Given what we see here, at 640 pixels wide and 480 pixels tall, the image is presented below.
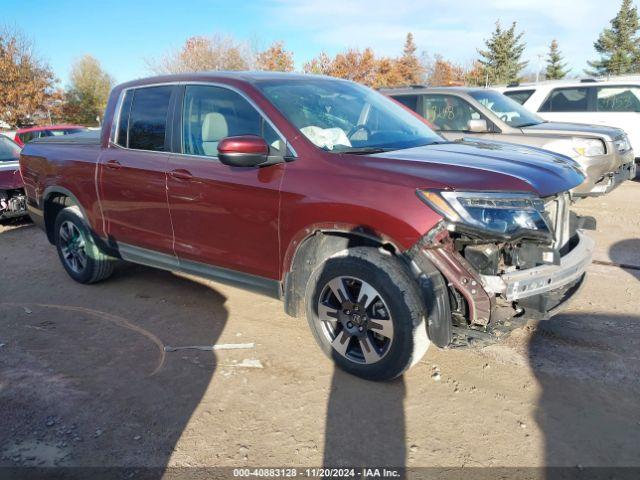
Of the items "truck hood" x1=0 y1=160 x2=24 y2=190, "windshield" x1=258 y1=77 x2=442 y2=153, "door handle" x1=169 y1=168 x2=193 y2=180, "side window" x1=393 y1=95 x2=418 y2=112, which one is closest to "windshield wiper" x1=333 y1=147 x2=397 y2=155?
"windshield" x1=258 y1=77 x2=442 y2=153

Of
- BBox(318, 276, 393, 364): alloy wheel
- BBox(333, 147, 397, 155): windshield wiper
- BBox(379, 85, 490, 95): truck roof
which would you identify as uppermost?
BBox(379, 85, 490, 95): truck roof

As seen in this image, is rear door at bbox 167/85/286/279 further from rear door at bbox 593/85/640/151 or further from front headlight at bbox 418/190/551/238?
rear door at bbox 593/85/640/151

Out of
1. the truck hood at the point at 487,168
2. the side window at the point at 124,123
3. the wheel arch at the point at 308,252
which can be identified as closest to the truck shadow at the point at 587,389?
the truck hood at the point at 487,168

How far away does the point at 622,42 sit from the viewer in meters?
45.6

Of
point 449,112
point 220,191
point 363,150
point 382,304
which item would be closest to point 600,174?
point 449,112

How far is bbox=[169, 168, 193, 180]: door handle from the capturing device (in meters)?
3.90

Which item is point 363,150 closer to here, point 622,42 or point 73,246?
point 73,246

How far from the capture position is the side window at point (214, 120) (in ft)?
12.0

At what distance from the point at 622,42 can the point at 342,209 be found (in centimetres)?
5298

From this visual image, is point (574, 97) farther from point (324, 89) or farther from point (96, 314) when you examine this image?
point (96, 314)

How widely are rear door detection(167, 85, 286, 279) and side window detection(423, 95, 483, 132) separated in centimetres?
446

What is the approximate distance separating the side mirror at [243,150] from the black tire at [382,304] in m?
0.81

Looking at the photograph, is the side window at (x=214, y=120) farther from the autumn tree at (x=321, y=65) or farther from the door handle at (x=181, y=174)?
the autumn tree at (x=321, y=65)

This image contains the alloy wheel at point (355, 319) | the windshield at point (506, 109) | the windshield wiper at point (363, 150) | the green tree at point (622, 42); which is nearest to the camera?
the alloy wheel at point (355, 319)
